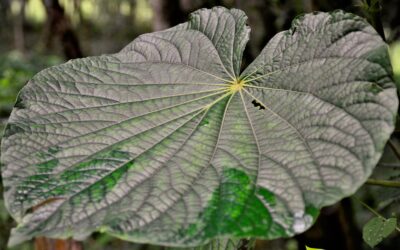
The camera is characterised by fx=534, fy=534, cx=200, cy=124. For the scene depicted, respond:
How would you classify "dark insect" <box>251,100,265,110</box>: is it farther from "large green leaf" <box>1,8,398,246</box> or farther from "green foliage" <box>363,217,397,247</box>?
"green foliage" <box>363,217,397,247</box>

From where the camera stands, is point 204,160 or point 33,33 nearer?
point 204,160

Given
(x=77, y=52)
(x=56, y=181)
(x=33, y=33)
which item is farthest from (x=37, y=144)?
(x=33, y=33)

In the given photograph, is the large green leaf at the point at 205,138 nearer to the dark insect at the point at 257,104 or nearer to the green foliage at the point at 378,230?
the dark insect at the point at 257,104

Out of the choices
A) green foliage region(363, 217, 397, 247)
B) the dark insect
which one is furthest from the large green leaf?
green foliage region(363, 217, 397, 247)

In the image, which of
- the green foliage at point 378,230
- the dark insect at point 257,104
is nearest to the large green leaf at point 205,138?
the dark insect at point 257,104

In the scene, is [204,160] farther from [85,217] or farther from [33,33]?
[33,33]

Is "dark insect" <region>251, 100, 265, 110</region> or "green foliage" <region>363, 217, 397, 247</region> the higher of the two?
"dark insect" <region>251, 100, 265, 110</region>
